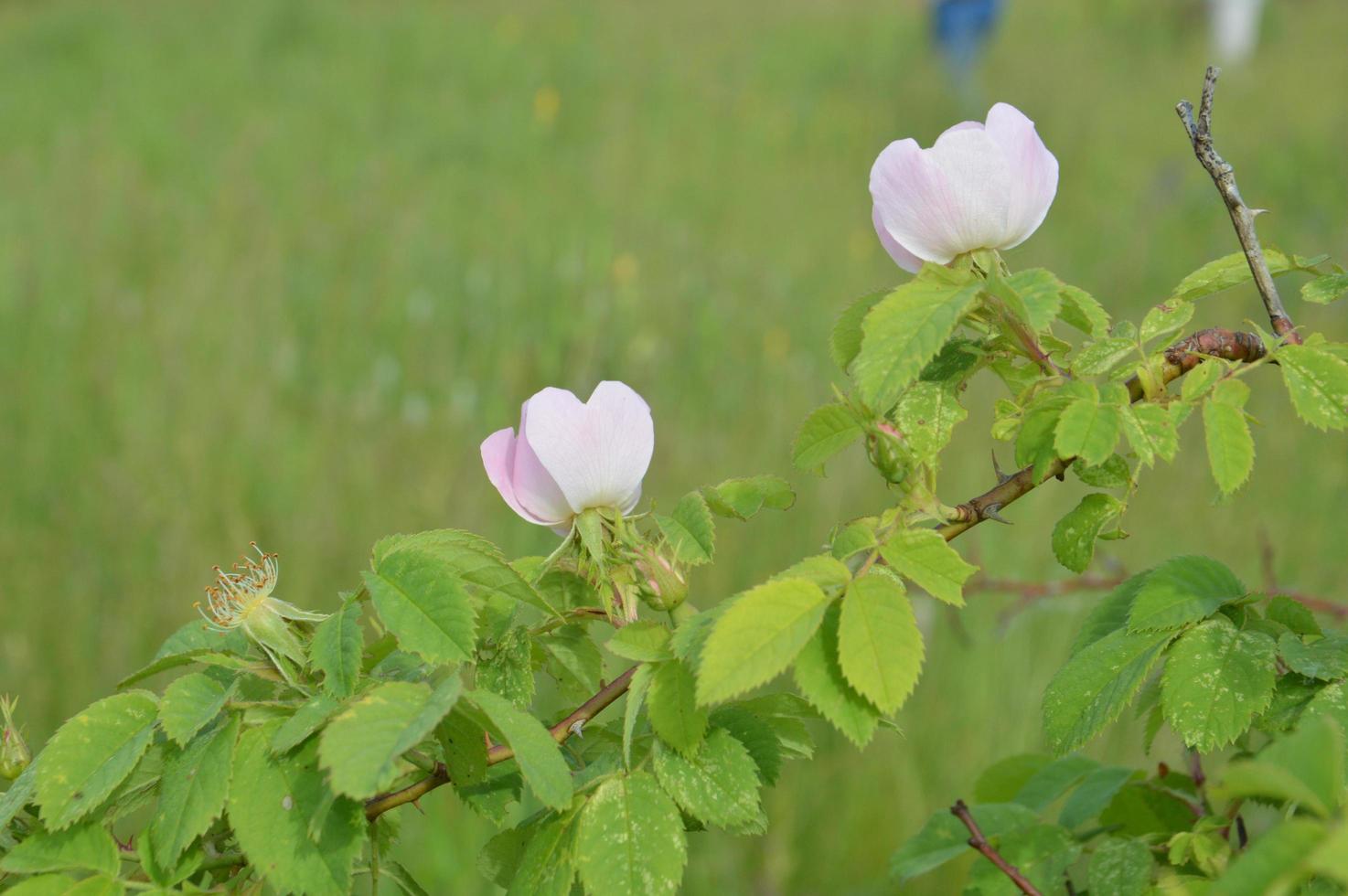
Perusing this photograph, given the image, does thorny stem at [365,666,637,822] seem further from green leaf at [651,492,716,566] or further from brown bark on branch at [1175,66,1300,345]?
brown bark on branch at [1175,66,1300,345]

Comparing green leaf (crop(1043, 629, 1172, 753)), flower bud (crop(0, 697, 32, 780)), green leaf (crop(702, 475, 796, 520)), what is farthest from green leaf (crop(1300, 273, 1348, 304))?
flower bud (crop(0, 697, 32, 780))

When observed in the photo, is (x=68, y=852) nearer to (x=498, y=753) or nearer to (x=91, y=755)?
(x=91, y=755)

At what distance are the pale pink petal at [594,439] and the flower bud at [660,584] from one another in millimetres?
52

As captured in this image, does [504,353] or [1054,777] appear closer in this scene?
[1054,777]

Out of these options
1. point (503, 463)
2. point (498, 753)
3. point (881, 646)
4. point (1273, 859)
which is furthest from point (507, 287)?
point (1273, 859)

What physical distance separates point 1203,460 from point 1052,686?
9.33 feet

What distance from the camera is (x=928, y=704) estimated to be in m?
2.23

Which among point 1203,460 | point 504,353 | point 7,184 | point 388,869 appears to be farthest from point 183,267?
point 388,869

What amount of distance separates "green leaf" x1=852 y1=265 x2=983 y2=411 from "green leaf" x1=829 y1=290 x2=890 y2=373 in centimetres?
8

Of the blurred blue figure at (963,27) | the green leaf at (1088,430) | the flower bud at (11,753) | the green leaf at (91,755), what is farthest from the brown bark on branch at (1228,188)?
the blurred blue figure at (963,27)

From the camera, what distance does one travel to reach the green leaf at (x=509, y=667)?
26.5 inches

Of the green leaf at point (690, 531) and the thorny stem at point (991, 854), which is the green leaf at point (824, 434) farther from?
Answer: the thorny stem at point (991, 854)

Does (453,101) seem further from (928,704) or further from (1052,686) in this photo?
(1052,686)

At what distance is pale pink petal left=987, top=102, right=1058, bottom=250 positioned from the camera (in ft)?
2.26
